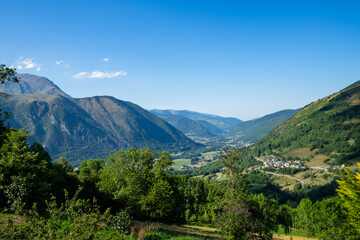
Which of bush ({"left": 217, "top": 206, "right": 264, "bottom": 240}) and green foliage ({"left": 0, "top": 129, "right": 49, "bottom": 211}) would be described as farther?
green foliage ({"left": 0, "top": 129, "right": 49, "bottom": 211})

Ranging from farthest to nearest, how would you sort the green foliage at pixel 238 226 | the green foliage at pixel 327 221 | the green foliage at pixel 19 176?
the green foliage at pixel 327 221
the green foliage at pixel 19 176
the green foliage at pixel 238 226

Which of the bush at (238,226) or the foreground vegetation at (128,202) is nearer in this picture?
the foreground vegetation at (128,202)

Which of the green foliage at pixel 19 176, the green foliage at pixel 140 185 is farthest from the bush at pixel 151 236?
the green foliage at pixel 140 185

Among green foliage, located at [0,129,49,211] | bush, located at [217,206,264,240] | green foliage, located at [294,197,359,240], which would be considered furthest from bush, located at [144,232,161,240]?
green foliage, located at [294,197,359,240]

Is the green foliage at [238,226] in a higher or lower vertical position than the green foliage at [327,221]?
higher

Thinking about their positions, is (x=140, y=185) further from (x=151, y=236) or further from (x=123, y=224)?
(x=151, y=236)

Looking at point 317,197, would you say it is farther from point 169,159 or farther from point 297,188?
point 169,159

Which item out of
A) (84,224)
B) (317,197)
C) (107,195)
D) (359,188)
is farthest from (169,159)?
(317,197)

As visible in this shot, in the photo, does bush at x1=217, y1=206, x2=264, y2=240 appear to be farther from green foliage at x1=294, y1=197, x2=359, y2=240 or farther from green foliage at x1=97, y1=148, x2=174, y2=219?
green foliage at x1=294, y1=197, x2=359, y2=240

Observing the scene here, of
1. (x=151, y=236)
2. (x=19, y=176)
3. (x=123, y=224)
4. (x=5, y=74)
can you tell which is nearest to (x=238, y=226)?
(x=151, y=236)

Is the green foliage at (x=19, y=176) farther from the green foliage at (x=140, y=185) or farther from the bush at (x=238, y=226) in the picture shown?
the green foliage at (x=140, y=185)

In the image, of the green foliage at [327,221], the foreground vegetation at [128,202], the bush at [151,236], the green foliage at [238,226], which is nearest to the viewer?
the foreground vegetation at [128,202]
